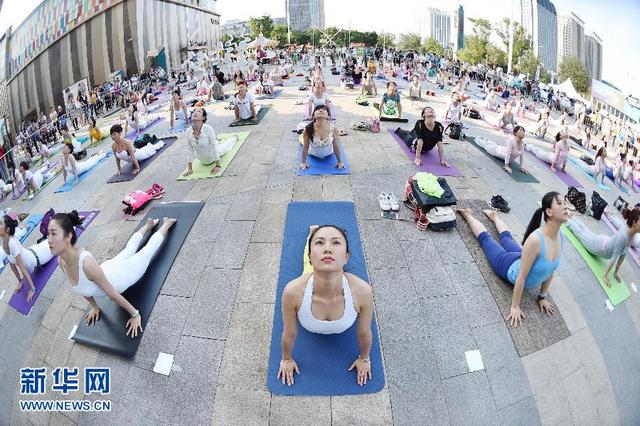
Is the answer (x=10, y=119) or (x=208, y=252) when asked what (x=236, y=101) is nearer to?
(x=208, y=252)

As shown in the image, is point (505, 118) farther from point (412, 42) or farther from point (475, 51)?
point (412, 42)

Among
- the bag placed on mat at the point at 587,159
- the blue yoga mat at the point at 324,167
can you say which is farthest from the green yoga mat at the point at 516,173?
the blue yoga mat at the point at 324,167

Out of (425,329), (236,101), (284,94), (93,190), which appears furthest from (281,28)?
(425,329)

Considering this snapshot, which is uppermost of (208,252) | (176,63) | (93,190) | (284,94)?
(176,63)

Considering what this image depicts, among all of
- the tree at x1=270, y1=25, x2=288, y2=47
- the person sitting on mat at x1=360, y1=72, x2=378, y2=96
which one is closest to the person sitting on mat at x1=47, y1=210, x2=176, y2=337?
the person sitting on mat at x1=360, y1=72, x2=378, y2=96

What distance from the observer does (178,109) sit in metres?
12.5

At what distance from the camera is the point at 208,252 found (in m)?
5.24

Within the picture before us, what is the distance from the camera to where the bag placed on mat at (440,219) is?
5527 millimetres

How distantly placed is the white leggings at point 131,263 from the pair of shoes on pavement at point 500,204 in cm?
624

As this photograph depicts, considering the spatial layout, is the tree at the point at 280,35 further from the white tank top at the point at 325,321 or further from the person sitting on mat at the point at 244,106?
the white tank top at the point at 325,321

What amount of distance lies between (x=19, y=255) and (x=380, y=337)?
5.57 m

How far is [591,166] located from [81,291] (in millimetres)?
10701

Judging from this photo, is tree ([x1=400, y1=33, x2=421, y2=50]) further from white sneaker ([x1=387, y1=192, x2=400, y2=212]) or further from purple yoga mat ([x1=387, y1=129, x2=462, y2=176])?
white sneaker ([x1=387, y1=192, x2=400, y2=212])

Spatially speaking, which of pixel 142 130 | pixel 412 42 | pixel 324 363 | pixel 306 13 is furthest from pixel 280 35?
pixel 324 363
